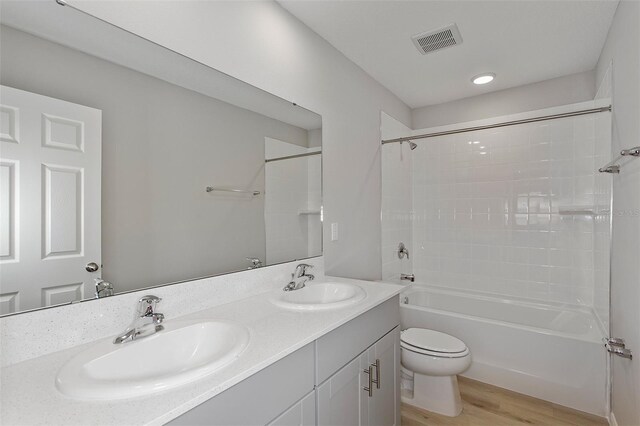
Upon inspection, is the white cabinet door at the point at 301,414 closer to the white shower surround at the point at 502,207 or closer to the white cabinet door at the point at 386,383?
the white cabinet door at the point at 386,383

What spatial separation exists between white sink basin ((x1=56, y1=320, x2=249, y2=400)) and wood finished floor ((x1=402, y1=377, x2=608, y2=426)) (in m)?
1.54

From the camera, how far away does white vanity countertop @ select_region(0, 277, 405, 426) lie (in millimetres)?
605

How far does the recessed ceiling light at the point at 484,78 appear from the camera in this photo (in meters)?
2.59

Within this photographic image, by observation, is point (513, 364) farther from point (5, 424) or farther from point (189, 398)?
point (5, 424)

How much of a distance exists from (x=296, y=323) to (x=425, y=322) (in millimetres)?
1771

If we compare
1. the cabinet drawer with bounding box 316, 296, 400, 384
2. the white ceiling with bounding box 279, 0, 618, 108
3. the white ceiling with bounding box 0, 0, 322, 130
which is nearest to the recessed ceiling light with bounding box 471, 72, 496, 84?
the white ceiling with bounding box 279, 0, 618, 108

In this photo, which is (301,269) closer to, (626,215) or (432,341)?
(432,341)

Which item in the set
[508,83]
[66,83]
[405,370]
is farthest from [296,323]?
[508,83]

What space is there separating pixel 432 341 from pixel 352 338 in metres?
1.14

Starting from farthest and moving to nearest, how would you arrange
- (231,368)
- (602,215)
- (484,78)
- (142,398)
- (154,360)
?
(484,78), (602,215), (154,360), (231,368), (142,398)

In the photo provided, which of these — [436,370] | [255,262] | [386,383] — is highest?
[255,262]

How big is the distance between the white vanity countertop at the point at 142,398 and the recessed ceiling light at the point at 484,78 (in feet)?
8.07

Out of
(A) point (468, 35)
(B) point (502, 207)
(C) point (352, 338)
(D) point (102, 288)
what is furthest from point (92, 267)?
(B) point (502, 207)

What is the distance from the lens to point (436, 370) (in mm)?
1971
